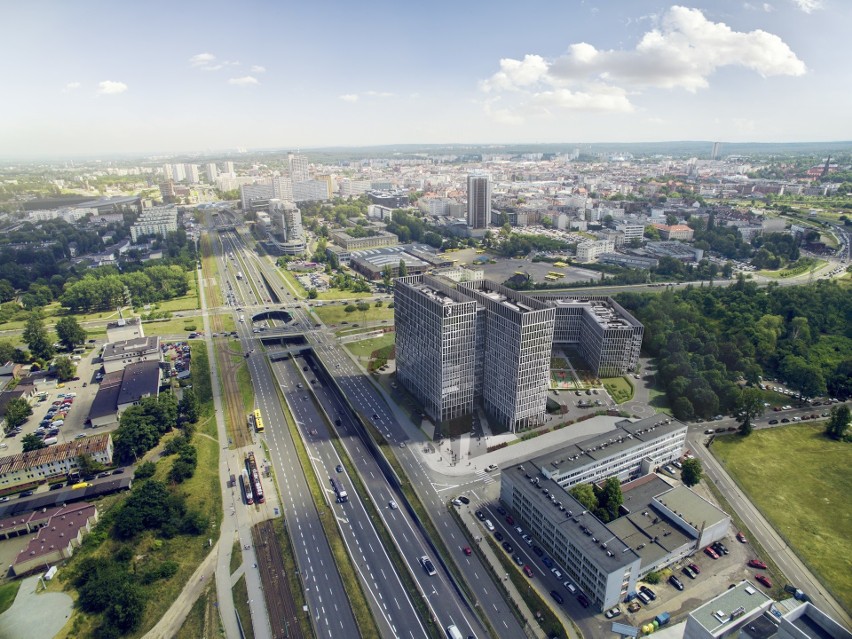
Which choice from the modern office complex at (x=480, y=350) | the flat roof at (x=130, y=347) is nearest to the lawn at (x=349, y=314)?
the flat roof at (x=130, y=347)

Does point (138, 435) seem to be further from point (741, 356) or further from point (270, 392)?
point (741, 356)

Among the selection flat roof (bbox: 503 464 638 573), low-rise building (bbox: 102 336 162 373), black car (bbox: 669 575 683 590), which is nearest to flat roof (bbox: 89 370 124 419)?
low-rise building (bbox: 102 336 162 373)

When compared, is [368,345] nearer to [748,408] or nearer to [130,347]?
[130,347]

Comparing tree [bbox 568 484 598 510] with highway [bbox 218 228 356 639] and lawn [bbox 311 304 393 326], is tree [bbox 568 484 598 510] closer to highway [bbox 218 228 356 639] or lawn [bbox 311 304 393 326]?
highway [bbox 218 228 356 639]

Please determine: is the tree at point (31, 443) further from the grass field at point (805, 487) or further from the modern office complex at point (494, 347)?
the grass field at point (805, 487)

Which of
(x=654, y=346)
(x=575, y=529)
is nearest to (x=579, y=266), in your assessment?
(x=654, y=346)
